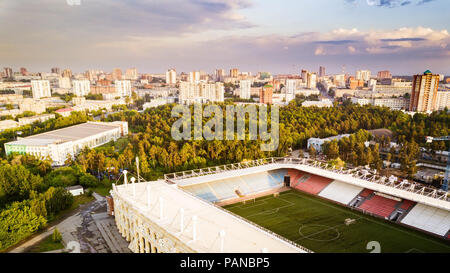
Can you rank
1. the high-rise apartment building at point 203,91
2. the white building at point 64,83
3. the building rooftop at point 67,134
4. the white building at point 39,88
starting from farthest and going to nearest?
the white building at point 64,83, the white building at point 39,88, the high-rise apartment building at point 203,91, the building rooftop at point 67,134

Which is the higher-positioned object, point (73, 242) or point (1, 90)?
point (1, 90)

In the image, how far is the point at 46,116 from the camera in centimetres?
4456

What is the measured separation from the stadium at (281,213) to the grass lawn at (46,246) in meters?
2.60

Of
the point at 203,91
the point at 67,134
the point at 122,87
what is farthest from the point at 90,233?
the point at 122,87

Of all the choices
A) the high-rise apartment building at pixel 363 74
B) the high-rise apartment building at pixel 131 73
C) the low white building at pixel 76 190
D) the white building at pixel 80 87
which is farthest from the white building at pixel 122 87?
the high-rise apartment building at pixel 363 74

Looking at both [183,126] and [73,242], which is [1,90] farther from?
[73,242]

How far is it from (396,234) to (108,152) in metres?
22.7

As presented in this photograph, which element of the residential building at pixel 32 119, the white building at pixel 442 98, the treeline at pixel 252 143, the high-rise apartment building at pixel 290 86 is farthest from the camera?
the high-rise apartment building at pixel 290 86

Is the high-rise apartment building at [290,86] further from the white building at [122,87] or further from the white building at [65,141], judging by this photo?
the white building at [65,141]

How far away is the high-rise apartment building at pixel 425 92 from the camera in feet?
148

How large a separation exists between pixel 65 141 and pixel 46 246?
17.6 meters

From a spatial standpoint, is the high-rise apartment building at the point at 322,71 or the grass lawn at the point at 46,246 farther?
the high-rise apartment building at the point at 322,71

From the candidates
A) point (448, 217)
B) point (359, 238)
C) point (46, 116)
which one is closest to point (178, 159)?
point (359, 238)

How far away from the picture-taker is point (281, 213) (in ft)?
56.2
